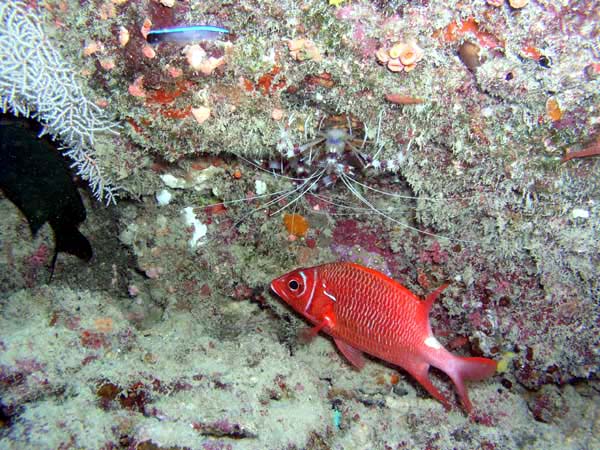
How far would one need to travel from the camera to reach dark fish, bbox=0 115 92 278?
4.25m

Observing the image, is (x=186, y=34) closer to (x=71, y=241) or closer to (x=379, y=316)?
(x=379, y=316)

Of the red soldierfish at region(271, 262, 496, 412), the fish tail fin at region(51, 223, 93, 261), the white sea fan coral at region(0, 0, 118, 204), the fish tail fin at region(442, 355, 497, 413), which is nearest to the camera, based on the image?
the white sea fan coral at region(0, 0, 118, 204)

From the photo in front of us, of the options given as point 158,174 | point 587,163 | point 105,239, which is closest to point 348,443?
point 587,163

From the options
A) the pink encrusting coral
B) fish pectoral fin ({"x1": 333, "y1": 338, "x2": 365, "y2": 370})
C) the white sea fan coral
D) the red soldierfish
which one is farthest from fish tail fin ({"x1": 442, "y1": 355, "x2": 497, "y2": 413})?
the white sea fan coral

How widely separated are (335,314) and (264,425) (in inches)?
47.7

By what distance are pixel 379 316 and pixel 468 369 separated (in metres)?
0.93

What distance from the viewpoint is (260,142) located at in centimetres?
336

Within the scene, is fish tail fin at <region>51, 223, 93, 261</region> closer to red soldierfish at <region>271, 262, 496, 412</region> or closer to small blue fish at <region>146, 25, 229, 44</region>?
red soldierfish at <region>271, 262, 496, 412</region>

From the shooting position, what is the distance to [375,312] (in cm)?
331

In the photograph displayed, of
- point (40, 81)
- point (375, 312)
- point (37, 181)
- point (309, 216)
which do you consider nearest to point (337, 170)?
point (309, 216)

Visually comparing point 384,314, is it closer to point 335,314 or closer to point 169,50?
point 335,314

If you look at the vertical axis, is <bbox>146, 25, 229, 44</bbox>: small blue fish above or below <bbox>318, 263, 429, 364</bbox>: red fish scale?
above

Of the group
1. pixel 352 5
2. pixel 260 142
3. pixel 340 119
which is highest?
pixel 352 5

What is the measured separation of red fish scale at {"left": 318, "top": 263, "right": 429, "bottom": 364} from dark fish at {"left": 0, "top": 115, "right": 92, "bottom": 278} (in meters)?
3.61
